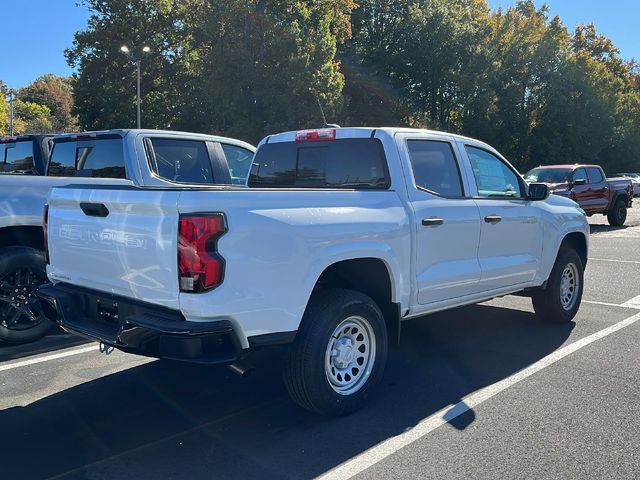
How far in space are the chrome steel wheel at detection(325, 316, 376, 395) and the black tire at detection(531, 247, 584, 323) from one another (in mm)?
2860

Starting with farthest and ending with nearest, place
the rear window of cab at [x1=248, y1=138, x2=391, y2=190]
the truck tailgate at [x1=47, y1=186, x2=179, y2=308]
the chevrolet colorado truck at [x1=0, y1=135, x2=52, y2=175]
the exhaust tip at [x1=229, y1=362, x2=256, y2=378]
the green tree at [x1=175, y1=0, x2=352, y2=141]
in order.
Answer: the green tree at [x1=175, y1=0, x2=352, y2=141] → the chevrolet colorado truck at [x1=0, y1=135, x2=52, y2=175] → the rear window of cab at [x1=248, y1=138, x2=391, y2=190] → the exhaust tip at [x1=229, y1=362, x2=256, y2=378] → the truck tailgate at [x1=47, y1=186, x2=179, y2=308]

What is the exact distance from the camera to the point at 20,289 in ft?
18.6

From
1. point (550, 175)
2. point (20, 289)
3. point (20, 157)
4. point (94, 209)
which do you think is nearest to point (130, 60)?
point (550, 175)

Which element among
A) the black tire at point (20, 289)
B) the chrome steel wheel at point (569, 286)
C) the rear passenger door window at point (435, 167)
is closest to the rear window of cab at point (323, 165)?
A: the rear passenger door window at point (435, 167)

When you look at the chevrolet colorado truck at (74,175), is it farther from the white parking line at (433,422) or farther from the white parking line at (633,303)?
the white parking line at (633,303)

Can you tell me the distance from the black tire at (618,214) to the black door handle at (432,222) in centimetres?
1559

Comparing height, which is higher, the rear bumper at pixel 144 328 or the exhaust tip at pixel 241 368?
the rear bumper at pixel 144 328

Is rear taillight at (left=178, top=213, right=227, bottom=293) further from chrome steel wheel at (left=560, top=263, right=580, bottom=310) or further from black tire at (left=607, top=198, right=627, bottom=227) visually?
black tire at (left=607, top=198, right=627, bottom=227)

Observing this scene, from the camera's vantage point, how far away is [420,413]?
4.17m

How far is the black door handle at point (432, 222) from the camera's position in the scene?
15.0 feet

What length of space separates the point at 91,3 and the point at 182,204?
42.4 metres

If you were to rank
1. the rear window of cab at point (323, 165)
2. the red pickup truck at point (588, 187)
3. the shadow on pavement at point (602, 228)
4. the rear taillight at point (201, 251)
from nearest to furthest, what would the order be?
the rear taillight at point (201, 251)
the rear window of cab at point (323, 165)
the red pickup truck at point (588, 187)
the shadow on pavement at point (602, 228)

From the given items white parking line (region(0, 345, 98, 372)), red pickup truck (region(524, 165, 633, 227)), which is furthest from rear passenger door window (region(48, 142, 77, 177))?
red pickup truck (region(524, 165, 633, 227))

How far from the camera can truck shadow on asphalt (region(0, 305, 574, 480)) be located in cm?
343
